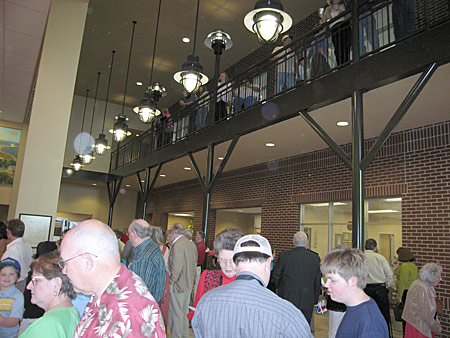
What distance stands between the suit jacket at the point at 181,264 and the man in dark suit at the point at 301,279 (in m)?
1.40

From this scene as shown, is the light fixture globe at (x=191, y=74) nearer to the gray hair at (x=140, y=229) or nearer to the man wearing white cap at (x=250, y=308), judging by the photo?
the gray hair at (x=140, y=229)

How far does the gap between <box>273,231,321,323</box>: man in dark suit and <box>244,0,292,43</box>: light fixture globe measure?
9.98 ft

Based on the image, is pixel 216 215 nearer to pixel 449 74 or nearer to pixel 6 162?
pixel 6 162

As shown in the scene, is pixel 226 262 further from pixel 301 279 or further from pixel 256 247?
pixel 301 279

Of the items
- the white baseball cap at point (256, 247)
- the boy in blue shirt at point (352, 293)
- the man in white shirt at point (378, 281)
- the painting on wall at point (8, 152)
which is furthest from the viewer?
the painting on wall at point (8, 152)

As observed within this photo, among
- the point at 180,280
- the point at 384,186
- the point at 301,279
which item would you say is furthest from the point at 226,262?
the point at 384,186

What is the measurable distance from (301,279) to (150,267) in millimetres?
2447

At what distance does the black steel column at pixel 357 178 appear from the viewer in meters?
5.20

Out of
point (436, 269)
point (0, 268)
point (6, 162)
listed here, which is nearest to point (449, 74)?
point (436, 269)

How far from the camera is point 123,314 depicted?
1.42m

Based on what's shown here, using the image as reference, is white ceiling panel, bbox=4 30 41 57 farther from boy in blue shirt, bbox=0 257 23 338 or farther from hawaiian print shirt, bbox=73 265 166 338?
hawaiian print shirt, bbox=73 265 166 338

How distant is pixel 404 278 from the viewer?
22.1ft

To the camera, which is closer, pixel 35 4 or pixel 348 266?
pixel 348 266

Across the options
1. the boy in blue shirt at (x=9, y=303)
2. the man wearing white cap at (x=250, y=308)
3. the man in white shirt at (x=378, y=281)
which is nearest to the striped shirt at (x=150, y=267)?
the boy in blue shirt at (x=9, y=303)
